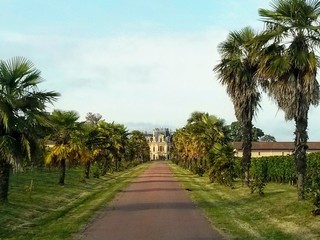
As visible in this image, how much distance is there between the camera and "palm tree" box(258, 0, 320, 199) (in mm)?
17156

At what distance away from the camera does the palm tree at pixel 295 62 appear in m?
17.2

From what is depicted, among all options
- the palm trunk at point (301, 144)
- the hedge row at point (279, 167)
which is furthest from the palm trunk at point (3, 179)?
the hedge row at point (279, 167)

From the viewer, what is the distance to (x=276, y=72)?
17.6 m

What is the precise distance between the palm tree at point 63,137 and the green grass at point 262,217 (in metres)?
11.4

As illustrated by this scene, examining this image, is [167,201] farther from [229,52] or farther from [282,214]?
[229,52]

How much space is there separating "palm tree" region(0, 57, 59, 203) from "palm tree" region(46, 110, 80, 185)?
38.9 feet

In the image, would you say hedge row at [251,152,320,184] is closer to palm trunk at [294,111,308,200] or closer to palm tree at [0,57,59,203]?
palm trunk at [294,111,308,200]

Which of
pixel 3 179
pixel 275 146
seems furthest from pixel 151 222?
pixel 275 146

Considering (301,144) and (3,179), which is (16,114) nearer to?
(3,179)

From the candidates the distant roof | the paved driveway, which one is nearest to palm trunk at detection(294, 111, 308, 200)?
the paved driveway

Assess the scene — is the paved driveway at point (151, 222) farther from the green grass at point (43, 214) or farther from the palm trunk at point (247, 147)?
the palm trunk at point (247, 147)

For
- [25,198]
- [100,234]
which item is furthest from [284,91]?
[25,198]

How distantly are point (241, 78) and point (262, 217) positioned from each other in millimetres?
12591

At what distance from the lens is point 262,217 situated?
16141mm
